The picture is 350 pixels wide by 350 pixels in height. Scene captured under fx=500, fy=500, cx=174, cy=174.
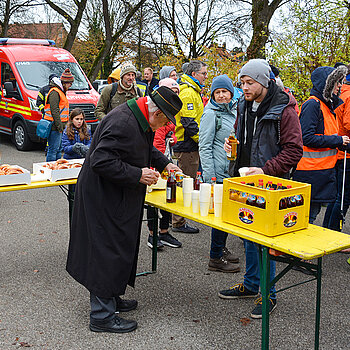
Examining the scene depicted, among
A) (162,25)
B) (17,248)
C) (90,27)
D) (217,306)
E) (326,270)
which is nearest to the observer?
(217,306)

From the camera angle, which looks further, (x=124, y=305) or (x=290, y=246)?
(x=124, y=305)

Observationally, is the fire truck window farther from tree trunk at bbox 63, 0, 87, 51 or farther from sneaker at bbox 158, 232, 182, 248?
sneaker at bbox 158, 232, 182, 248

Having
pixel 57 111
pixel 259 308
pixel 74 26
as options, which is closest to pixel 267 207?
pixel 259 308

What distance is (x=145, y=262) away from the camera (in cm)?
558

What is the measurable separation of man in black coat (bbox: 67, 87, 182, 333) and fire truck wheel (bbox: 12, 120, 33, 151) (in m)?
9.45

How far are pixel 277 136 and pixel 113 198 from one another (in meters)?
1.45

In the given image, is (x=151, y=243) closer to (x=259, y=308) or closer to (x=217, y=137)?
(x=217, y=137)

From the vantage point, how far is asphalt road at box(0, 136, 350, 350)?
12.7ft

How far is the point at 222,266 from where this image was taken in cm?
529

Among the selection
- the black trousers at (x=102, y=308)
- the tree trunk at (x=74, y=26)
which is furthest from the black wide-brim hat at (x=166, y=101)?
the tree trunk at (x=74, y=26)

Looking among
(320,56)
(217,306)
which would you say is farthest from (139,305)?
(320,56)

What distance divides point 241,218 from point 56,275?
94.5 inches

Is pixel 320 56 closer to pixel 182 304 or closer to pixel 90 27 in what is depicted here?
pixel 182 304

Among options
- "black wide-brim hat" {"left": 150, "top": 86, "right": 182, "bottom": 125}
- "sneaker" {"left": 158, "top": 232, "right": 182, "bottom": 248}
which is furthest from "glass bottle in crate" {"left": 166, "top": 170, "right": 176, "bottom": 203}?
"sneaker" {"left": 158, "top": 232, "right": 182, "bottom": 248}
